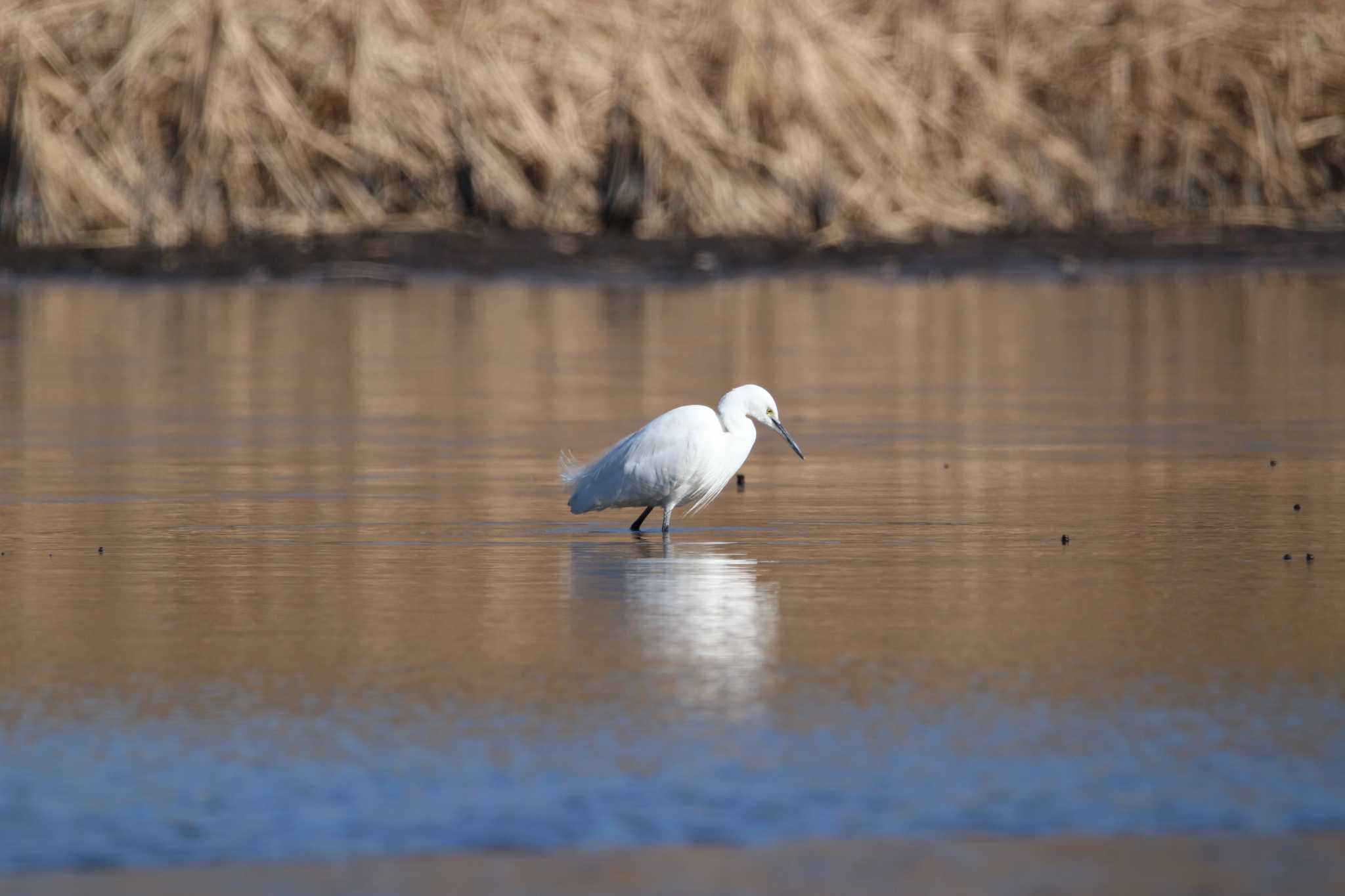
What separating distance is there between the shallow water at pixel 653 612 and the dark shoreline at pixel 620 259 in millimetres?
6451

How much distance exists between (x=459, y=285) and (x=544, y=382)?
272 inches

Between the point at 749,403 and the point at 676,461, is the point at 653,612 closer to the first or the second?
the point at 676,461

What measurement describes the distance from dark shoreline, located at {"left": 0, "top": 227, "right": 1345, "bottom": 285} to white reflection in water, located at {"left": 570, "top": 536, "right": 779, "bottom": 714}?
40.7ft

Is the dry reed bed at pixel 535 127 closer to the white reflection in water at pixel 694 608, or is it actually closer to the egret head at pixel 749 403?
the egret head at pixel 749 403

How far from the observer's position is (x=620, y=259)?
21.0 meters

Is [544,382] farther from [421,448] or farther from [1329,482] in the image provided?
[1329,482]

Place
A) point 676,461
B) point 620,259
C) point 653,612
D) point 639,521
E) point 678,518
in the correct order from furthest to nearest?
point 620,259
point 678,518
point 639,521
point 676,461
point 653,612

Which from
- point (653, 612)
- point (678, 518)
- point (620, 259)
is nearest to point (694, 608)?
point (653, 612)

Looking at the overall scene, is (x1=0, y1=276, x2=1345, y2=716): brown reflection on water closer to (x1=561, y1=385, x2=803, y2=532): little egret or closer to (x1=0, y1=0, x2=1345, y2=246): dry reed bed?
(x1=561, y1=385, x2=803, y2=532): little egret

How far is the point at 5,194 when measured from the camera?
70.9 feet

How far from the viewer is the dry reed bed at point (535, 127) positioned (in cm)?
2158

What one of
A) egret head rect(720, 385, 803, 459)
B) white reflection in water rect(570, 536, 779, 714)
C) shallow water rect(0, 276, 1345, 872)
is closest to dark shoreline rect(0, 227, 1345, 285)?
shallow water rect(0, 276, 1345, 872)

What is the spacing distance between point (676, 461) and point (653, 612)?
147 cm

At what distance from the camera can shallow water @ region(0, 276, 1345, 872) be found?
485cm
